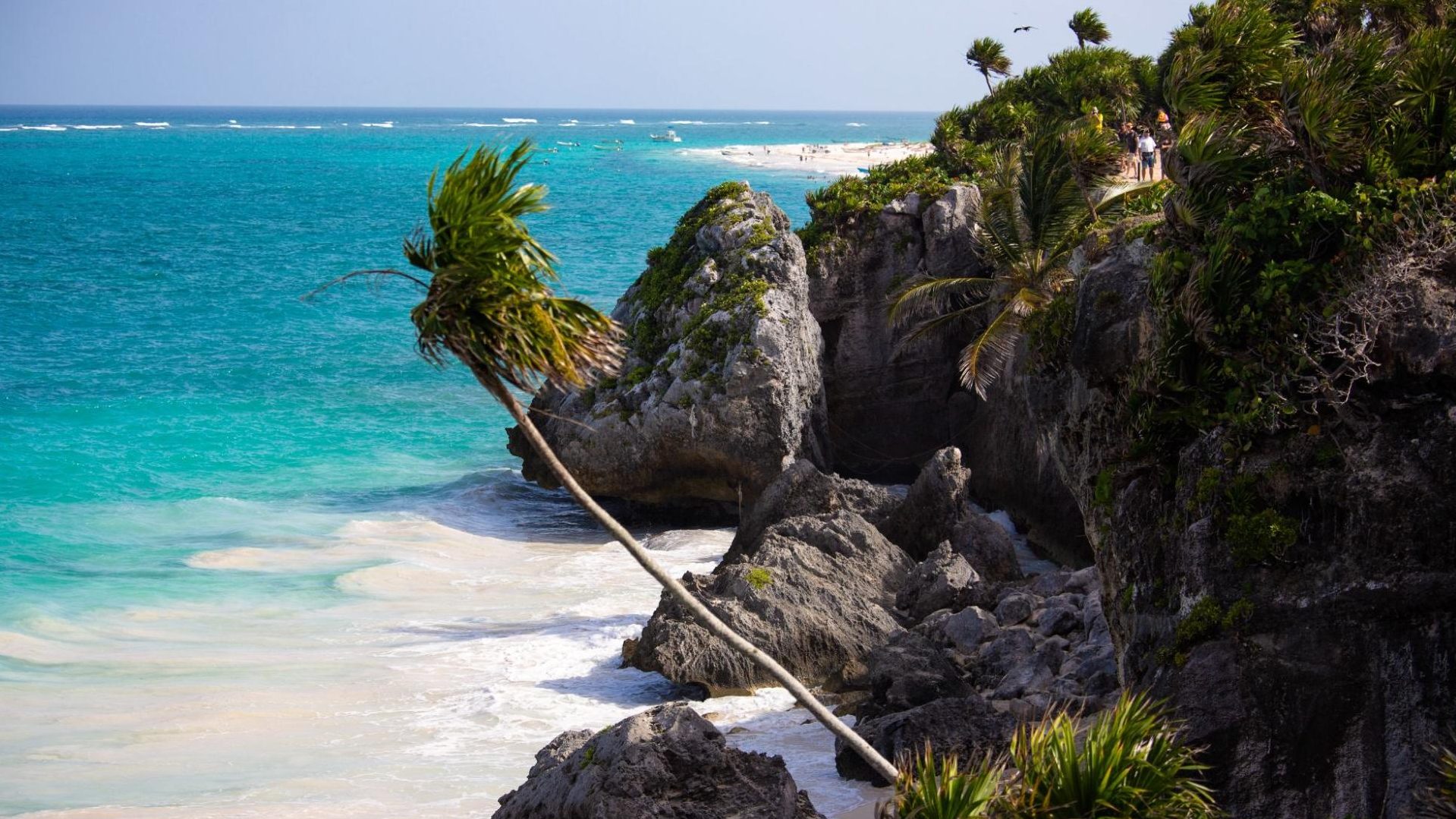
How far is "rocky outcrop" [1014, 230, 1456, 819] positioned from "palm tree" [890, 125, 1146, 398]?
8814 mm

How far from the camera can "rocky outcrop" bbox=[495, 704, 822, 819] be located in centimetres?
965

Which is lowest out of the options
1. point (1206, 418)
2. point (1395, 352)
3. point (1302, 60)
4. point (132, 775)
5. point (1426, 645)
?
point (132, 775)

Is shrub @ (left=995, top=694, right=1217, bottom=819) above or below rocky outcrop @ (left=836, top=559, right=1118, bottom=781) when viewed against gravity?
above

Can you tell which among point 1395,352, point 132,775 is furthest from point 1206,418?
point 132,775

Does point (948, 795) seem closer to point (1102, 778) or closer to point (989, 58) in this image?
point (1102, 778)

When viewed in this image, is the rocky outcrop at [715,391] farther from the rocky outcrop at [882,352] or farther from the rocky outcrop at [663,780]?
the rocky outcrop at [663,780]

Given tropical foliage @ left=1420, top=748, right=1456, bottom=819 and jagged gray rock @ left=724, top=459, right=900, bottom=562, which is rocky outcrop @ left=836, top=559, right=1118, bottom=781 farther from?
tropical foliage @ left=1420, top=748, right=1456, bottom=819

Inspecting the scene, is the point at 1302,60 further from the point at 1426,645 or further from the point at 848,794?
the point at 848,794

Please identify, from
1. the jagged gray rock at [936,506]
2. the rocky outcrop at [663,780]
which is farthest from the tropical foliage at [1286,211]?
the jagged gray rock at [936,506]

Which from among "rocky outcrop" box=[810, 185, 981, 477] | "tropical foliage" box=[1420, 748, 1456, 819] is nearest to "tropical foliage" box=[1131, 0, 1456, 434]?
"tropical foliage" box=[1420, 748, 1456, 819]

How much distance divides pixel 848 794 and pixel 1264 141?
711cm

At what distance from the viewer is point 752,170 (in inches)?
4437

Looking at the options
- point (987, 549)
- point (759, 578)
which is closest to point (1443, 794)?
point (759, 578)

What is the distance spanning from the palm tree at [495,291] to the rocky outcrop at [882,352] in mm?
17631
